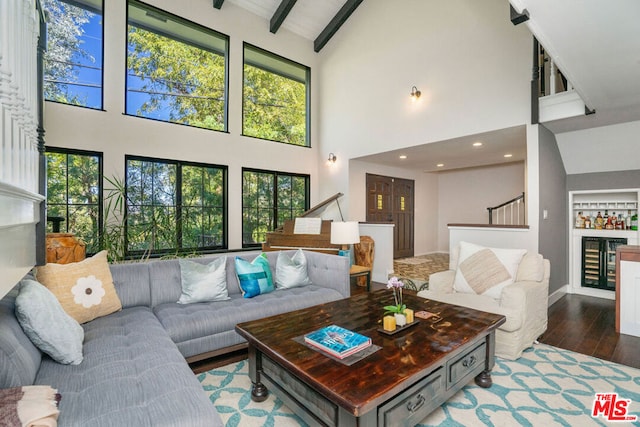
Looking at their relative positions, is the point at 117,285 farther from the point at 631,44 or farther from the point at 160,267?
the point at 631,44

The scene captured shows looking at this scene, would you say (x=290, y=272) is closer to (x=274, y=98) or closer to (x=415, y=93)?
(x=415, y=93)

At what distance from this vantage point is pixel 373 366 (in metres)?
1.45

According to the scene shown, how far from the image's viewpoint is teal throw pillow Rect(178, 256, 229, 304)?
2596 millimetres

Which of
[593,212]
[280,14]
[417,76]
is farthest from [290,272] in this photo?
[280,14]

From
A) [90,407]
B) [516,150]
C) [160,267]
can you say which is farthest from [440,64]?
[90,407]

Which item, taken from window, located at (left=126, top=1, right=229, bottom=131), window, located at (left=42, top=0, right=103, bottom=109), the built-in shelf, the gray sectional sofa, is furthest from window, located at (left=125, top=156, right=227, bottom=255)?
the built-in shelf

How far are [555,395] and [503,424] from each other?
0.57 metres

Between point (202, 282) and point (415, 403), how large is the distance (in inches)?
74.7

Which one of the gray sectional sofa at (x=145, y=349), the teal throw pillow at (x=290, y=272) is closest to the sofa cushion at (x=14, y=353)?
the gray sectional sofa at (x=145, y=349)

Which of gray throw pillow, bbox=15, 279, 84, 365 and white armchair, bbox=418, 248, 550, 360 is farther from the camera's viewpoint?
white armchair, bbox=418, 248, 550, 360

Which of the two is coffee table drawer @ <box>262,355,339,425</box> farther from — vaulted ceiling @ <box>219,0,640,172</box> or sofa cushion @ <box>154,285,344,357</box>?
vaulted ceiling @ <box>219,0,640,172</box>

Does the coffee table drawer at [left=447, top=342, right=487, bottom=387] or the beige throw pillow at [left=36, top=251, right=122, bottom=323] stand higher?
the beige throw pillow at [left=36, top=251, right=122, bottom=323]

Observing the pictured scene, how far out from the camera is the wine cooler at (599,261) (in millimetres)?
4293

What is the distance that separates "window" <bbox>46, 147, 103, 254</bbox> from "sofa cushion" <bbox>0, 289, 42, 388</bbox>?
9.30 ft
